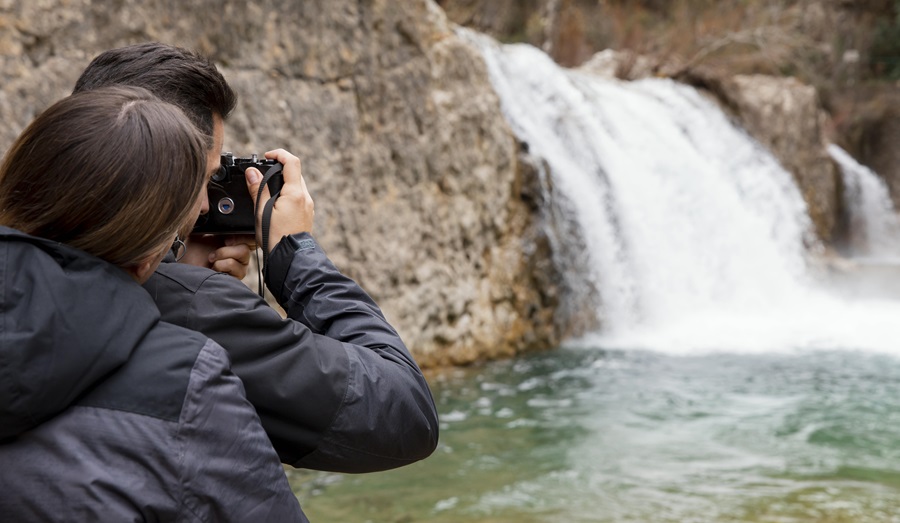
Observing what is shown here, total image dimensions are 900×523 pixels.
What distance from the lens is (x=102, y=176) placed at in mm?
976

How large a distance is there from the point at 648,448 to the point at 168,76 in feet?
10.9

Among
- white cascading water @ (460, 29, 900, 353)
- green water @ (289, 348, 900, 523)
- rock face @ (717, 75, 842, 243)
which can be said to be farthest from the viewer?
rock face @ (717, 75, 842, 243)

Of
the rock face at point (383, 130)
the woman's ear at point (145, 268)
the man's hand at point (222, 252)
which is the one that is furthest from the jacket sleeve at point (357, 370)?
the rock face at point (383, 130)

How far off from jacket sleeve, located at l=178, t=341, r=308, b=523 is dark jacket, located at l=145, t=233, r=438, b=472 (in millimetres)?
87

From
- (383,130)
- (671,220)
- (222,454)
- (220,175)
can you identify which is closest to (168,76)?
(220,175)

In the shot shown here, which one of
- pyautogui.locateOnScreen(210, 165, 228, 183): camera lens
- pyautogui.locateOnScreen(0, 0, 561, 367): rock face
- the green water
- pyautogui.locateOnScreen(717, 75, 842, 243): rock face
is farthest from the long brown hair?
pyautogui.locateOnScreen(717, 75, 842, 243): rock face

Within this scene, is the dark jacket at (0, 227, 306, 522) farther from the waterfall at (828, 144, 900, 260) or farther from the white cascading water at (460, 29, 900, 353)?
the waterfall at (828, 144, 900, 260)

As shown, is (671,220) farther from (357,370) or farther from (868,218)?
(357,370)

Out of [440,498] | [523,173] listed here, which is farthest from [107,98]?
[523,173]

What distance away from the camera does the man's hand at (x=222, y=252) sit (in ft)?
4.57

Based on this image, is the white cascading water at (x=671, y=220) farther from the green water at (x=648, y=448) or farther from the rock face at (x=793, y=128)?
the green water at (x=648, y=448)

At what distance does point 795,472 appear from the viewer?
380 centimetres

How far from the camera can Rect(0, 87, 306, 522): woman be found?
0.93m

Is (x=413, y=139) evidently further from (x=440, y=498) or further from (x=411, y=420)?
(x=411, y=420)
